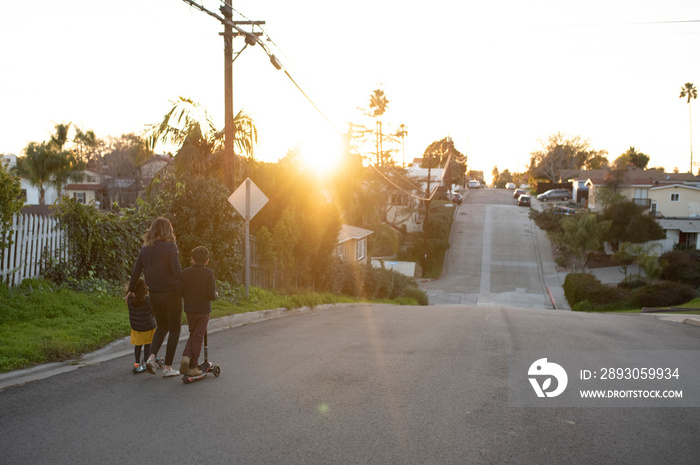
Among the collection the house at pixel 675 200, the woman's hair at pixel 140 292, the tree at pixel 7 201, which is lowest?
the woman's hair at pixel 140 292

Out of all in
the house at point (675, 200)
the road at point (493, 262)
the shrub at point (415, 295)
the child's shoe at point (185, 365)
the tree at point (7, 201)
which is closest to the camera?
the child's shoe at point (185, 365)

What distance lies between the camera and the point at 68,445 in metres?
4.74

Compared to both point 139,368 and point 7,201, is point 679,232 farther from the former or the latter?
point 139,368

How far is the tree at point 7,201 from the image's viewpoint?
31.4 ft

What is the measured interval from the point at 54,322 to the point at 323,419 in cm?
553

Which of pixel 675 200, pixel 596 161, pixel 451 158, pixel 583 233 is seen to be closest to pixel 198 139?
pixel 583 233

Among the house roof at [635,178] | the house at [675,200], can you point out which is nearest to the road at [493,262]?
the house roof at [635,178]

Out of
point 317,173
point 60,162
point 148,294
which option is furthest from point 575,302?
point 60,162

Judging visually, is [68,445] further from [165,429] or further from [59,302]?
[59,302]

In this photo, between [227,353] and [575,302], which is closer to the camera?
[227,353]

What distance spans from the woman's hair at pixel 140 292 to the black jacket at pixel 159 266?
0.21 meters

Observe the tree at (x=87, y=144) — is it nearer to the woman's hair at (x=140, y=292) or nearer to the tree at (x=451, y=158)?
the woman's hair at (x=140, y=292)

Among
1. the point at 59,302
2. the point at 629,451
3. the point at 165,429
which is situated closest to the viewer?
the point at 629,451

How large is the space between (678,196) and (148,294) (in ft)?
228
